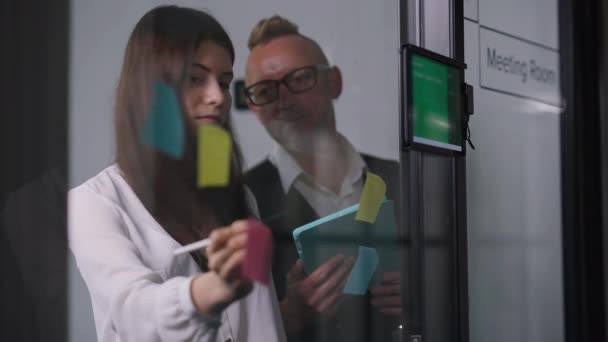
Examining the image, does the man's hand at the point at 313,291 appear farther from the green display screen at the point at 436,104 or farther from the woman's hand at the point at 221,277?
the green display screen at the point at 436,104

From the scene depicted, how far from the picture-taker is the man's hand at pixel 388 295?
2213mm

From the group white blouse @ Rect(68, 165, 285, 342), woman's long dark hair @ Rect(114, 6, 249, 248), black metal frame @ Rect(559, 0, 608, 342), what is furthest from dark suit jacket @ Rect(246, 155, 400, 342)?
black metal frame @ Rect(559, 0, 608, 342)

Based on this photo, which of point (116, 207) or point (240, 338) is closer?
point (116, 207)

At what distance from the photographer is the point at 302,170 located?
195 centimetres

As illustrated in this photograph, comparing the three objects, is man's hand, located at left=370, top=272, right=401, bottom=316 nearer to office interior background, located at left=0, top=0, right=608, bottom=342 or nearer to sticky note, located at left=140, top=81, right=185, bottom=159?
office interior background, located at left=0, top=0, right=608, bottom=342

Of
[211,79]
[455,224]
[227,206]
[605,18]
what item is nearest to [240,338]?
[227,206]

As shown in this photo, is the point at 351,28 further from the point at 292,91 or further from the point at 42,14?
the point at 42,14

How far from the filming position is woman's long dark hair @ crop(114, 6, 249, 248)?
1506 mm

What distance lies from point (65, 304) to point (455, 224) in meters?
1.55

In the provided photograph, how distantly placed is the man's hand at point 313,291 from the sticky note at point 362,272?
19 mm

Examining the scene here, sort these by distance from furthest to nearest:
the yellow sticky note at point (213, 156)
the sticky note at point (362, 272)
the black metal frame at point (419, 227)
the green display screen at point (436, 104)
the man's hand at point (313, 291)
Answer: the black metal frame at point (419, 227)
the green display screen at point (436, 104)
the sticky note at point (362, 272)
the man's hand at point (313, 291)
the yellow sticky note at point (213, 156)

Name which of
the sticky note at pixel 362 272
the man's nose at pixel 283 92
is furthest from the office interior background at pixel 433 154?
the sticky note at pixel 362 272

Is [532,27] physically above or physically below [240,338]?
above

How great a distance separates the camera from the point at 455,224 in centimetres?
267
